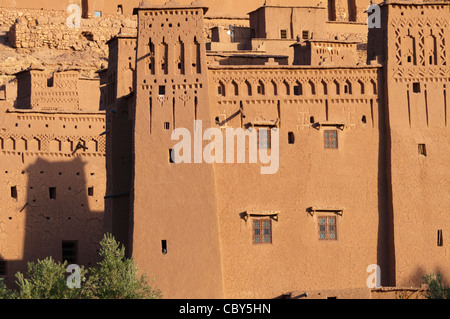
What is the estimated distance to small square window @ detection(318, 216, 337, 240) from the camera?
129ft

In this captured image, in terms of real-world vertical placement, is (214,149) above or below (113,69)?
below

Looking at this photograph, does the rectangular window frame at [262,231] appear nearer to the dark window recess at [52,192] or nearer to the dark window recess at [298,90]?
the dark window recess at [298,90]

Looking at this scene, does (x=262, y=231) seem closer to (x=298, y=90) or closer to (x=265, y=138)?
(x=265, y=138)

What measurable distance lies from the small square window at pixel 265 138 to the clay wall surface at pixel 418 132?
3.20 m

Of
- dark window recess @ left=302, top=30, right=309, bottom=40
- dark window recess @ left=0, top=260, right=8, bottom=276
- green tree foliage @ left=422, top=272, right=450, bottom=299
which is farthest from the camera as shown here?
dark window recess @ left=302, top=30, right=309, bottom=40

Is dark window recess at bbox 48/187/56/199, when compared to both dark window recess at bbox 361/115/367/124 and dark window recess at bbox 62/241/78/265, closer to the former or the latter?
dark window recess at bbox 62/241/78/265

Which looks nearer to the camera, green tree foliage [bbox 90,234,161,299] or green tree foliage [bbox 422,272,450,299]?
green tree foliage [bbox 422,272,450,299]

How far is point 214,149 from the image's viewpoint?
39.2 metres

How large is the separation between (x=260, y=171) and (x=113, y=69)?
8.22 meters

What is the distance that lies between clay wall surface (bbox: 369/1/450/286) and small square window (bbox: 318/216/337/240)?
156cm

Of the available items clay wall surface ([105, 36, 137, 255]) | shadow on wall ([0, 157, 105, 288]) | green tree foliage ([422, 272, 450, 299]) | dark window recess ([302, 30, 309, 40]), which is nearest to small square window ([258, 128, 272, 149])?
clay wall surface ([105, 36, 137, 255])
